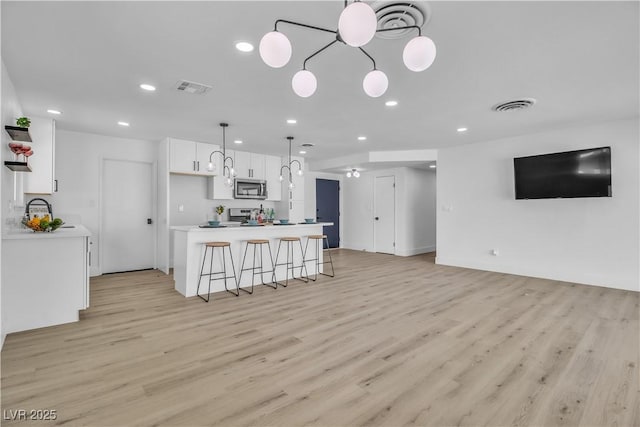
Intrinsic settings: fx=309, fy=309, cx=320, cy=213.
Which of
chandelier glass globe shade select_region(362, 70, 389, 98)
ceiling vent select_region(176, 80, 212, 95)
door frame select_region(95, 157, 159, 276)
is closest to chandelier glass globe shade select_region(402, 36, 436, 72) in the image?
chandelier glass globe shade select_region(362, 70, 389, 98)

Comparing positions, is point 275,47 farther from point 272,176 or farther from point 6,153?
point 272,176

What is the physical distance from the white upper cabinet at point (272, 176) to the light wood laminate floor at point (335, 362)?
11.3 feet

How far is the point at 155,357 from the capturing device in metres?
2.42

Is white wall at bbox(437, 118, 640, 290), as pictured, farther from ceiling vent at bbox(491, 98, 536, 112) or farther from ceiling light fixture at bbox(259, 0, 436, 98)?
ceiling light fixture at bbox(259, 0, 436, 98)

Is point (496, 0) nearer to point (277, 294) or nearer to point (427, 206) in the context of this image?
point (277, 294)

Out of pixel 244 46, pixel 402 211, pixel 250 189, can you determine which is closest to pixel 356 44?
pixel 244 46

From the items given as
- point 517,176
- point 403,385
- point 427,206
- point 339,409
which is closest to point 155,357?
point 339,409

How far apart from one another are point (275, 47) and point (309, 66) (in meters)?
1.39

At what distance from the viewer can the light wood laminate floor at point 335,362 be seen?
5.88 feet

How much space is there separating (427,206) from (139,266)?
6.93 meters

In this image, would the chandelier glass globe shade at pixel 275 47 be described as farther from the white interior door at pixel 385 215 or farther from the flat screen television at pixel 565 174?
the white interior door at pixel 385 215

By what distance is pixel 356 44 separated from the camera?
4.51ft

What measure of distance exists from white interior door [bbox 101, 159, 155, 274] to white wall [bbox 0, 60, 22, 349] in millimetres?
1969

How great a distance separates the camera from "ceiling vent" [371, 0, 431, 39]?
1.89 meters
